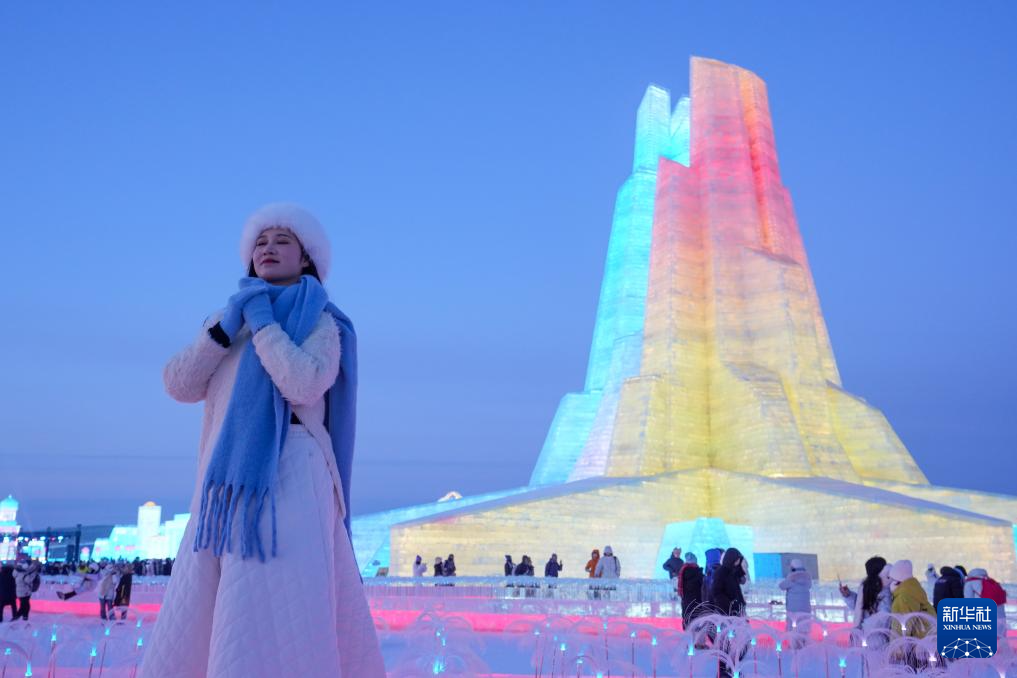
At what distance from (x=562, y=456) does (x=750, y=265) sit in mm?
6594

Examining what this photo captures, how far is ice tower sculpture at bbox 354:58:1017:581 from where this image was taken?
1456 cm

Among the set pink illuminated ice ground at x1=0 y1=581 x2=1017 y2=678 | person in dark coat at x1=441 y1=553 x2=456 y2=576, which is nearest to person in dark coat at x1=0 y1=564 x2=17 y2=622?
pink illuminated ice ground at x1=0 y1=581 x2=1017 y2=678

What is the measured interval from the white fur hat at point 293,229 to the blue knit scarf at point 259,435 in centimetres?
16

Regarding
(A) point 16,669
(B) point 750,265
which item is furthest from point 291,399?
(B) point 750,265

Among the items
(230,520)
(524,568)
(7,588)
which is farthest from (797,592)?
(524,568)

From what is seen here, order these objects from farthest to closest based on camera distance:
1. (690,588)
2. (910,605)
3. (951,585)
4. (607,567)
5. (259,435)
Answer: (607,567), (690,588), (951,585), (910,605), (259,435)

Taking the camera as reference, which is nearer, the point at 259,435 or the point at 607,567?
the point at 259,435

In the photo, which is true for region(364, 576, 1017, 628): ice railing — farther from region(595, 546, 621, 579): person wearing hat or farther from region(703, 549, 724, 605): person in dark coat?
region(703, 549, 724, 605): person in dark coat

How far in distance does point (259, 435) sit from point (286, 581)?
13.2 inches

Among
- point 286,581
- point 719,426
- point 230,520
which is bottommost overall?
point 286,581

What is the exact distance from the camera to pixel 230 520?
2059 millimetres

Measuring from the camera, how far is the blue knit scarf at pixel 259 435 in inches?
81.3

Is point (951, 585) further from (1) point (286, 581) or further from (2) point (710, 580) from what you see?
(1) point (286, 581)

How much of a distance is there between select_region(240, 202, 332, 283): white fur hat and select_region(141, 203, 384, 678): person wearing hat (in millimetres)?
12
